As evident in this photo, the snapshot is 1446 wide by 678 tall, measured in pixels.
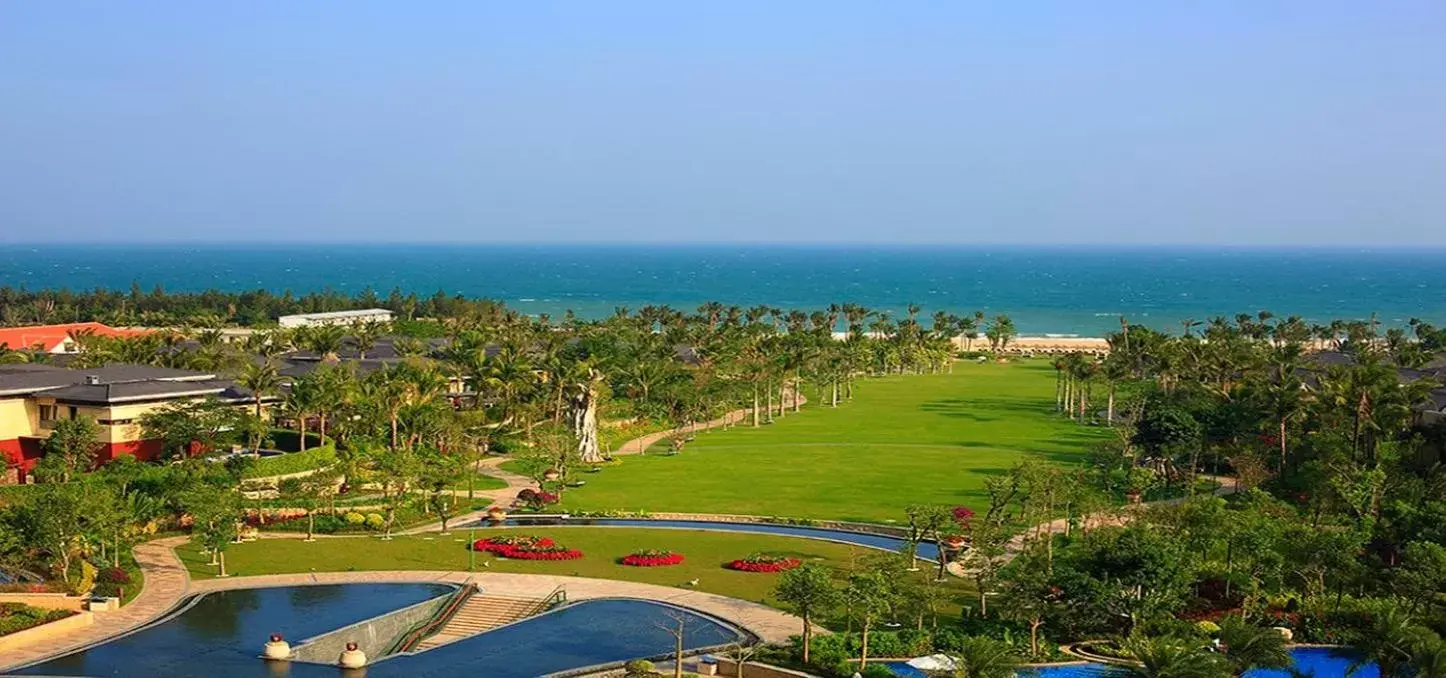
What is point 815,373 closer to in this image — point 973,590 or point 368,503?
point 368,503

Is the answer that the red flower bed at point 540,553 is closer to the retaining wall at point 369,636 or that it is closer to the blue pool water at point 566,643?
the blue pool water at point 566,643

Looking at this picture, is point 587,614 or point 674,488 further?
point 674,488

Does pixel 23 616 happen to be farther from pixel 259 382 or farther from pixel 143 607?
pixel 259 382

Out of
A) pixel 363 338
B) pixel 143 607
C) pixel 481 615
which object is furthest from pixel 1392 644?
pixel 363 338

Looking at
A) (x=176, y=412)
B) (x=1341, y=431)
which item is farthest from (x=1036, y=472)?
(x=176, y=412)

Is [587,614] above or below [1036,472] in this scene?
below

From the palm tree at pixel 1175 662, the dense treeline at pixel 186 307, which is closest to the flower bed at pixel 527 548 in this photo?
the palm tree at pixel 1175 662
